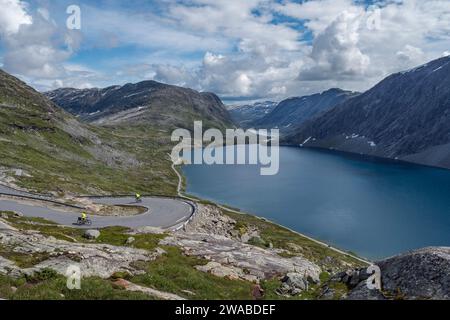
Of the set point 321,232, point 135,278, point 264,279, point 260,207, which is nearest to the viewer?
point 135,278

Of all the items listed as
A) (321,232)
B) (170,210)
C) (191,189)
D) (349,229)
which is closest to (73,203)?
(170,210)

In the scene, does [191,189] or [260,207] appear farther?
[191,189]

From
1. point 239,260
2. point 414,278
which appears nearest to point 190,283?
point 239,260

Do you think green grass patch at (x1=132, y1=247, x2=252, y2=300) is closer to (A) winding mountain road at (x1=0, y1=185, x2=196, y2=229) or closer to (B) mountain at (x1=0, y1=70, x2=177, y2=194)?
(A) winding mountain road at (x1=0, y1=185, x2=196, y2=229)

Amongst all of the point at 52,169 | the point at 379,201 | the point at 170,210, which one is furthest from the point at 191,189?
the point at 170,210
